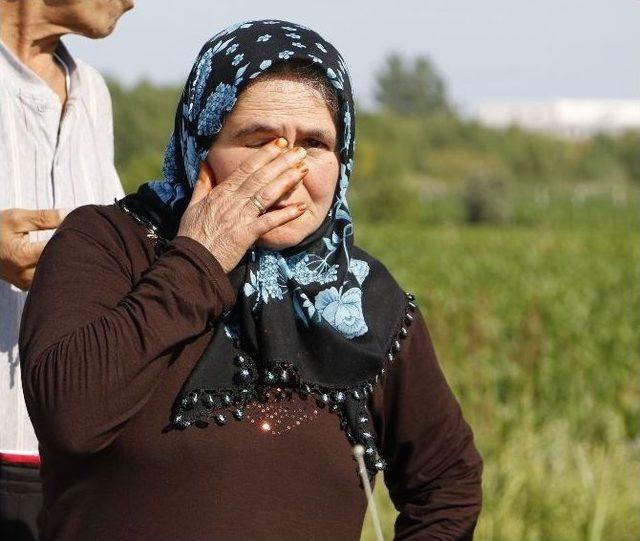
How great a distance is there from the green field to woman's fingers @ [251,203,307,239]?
2989mm

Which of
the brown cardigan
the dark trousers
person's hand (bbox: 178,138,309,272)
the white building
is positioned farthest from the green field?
the white building

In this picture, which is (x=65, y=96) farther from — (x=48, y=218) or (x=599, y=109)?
(x=599, y=109)

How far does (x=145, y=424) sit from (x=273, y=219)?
1.25ft

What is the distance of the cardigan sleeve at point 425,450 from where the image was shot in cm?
219

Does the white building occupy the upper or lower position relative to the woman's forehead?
lower

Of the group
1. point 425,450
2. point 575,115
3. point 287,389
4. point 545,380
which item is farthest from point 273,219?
point 575,115

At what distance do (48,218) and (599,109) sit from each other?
95746mm

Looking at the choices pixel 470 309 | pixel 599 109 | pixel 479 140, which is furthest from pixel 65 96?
pixel 599 109

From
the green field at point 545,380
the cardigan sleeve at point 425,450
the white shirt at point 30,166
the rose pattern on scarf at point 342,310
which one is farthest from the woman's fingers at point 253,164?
the green field at point 545,380

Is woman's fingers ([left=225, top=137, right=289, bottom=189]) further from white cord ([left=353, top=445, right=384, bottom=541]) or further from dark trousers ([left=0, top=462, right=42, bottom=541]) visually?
dark trousers ([left=0, top=462, right=42, bottom=541])

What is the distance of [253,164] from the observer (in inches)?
75.0

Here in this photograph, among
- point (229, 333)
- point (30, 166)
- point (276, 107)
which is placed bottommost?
point (229, 333)

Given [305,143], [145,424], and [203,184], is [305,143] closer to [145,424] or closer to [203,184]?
[203,184]

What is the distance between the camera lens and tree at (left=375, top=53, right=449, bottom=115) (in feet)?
327
